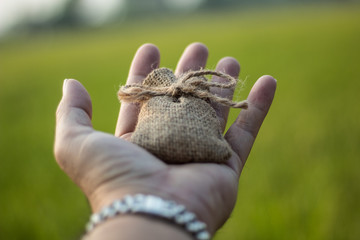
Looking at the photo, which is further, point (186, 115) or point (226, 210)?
point (186, 115)

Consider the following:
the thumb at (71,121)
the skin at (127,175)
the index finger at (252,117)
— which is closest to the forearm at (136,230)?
the skin at (127,175)

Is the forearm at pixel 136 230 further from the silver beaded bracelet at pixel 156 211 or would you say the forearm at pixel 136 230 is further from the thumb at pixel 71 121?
the thumb at pixel 71 121

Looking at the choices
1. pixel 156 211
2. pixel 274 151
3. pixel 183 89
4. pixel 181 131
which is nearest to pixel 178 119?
pixel 181 131

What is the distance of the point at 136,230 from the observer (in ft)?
3.24

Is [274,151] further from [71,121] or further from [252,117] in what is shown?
[71,121]

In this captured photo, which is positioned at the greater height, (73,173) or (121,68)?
(73,173)

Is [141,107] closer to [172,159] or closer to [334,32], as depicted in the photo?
[172,159]

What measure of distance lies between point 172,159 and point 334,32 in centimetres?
901

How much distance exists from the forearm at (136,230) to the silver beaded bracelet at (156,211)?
0.05 feet

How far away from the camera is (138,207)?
1039 mm

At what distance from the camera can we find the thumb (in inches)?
51.4

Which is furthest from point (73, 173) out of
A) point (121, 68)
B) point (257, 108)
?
point (121, 68)

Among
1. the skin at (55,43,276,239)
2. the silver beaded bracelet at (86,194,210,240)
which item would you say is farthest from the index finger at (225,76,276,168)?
the silver beaded bracelet at (86,194,210,240)

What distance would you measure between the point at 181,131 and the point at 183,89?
0.94ft
